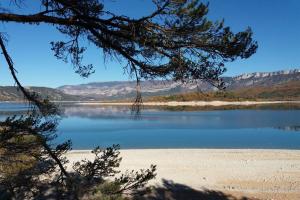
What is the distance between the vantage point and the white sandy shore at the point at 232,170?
16.5 m

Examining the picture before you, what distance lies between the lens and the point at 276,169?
20422 millimetres

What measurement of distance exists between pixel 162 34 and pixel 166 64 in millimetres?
566

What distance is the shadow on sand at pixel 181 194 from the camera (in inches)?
594

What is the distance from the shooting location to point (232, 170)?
2020cm

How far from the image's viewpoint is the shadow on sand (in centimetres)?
1509

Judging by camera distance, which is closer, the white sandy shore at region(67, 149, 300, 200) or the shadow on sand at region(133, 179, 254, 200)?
the shadow on sand at region(133, 179, 254, 200)

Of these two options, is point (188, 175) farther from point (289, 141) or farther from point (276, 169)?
point (289, 141)

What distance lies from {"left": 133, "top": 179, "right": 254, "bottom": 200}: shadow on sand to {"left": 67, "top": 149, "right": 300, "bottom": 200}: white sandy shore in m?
0.41

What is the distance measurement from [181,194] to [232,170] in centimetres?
539

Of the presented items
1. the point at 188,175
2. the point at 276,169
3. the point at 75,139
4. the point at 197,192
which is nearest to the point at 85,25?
the point at 197,192

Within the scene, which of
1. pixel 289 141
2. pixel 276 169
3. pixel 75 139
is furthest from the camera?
pixel 75 139

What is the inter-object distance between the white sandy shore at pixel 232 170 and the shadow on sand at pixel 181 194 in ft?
1.35

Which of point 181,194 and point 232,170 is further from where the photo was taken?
point 232,170

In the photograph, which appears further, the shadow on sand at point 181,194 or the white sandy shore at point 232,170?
the white sandy shore at point 232,170
